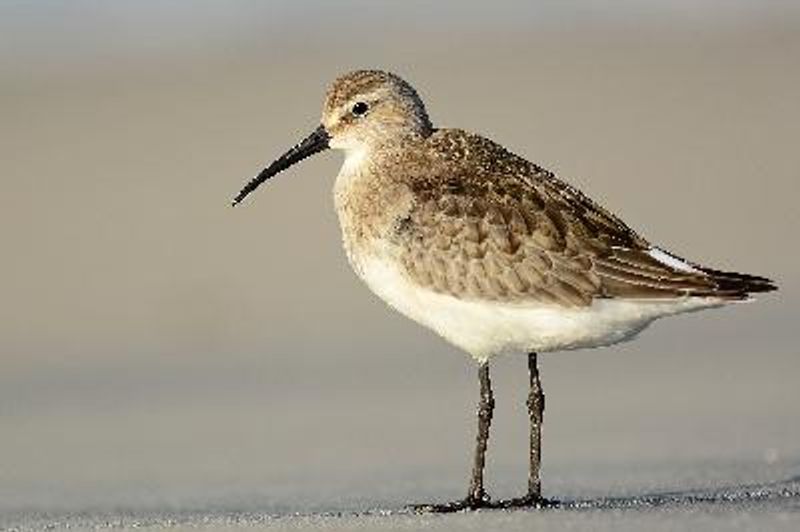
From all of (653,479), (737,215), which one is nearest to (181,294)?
(737,215)

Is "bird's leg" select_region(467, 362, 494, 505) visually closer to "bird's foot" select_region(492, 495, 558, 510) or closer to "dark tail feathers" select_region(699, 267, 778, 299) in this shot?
"bird's foot" select_region(492, 495, 558, 510)

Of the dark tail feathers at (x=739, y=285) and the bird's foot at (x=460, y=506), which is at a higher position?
the dark tail feathers at (x=739, y=285)

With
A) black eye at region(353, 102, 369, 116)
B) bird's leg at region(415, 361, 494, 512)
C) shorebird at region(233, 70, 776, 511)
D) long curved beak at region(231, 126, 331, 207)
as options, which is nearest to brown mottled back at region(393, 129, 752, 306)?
shorebird at region(233, 70, 776, 511)

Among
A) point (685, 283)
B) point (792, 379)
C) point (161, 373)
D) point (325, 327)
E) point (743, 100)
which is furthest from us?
point (743, 100)

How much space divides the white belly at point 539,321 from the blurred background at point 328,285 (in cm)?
96

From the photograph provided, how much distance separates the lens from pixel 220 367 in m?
15.2

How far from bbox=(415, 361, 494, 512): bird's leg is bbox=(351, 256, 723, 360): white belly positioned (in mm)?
276

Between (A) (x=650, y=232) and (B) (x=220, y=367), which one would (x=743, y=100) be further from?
(B) (x=220, y=367)

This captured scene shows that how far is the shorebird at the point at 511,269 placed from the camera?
9562mm

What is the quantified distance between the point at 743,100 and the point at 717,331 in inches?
339

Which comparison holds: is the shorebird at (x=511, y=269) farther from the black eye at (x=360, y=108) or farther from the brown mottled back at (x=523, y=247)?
the black eye at (x=360, y=108)

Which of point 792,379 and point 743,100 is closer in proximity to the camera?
point 792,379

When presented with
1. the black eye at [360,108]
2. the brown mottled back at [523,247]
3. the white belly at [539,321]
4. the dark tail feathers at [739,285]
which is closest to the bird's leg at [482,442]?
the white belly at [539,321]

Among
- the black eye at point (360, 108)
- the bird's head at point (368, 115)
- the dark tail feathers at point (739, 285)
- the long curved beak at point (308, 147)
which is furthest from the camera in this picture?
the long curved beak at point (308, 147)
